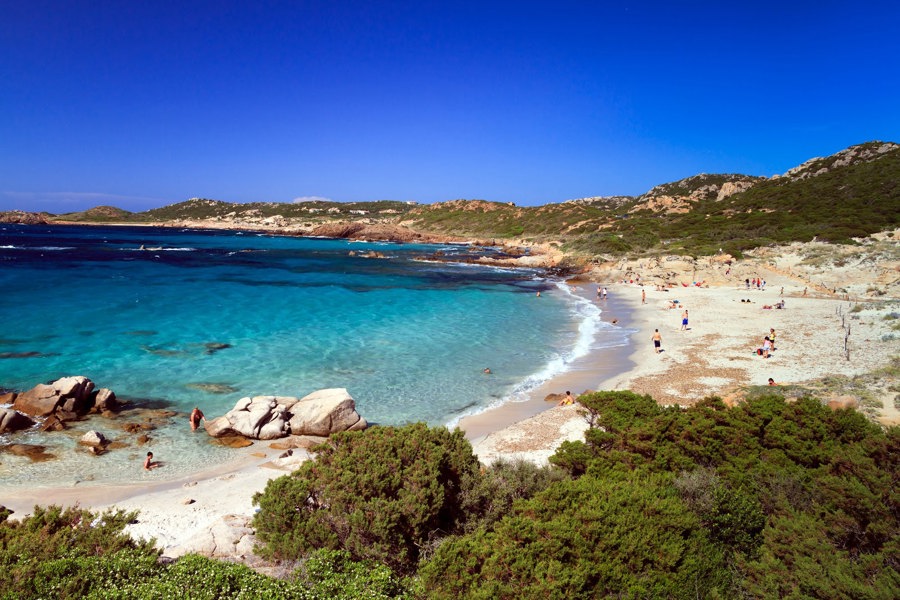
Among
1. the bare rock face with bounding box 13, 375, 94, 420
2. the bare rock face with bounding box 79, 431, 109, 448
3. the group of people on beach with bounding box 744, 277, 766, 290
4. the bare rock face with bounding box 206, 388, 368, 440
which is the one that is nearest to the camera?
the bare rock face with bounding box 79, 431, 109, 448

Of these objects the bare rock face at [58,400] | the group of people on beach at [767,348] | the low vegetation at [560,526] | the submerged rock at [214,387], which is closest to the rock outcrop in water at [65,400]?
the bare rock face at [58,400]

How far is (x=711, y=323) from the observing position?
88.3 feet

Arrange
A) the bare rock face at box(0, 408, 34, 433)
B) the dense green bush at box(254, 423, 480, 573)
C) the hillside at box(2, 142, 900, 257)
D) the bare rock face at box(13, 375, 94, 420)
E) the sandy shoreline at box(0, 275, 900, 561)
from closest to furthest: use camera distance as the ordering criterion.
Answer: the dense green bush at box(254, 423, 480, 573) → the sandy shoreline at box(0, 275, 900, 561) → the bare rock face at box(0, 408, 34, 433) → the bare rock face at box(13, 375, 94, 420) → the hillside at box(2, 142, 900, 257)

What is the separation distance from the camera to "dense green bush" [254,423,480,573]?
20.4ft

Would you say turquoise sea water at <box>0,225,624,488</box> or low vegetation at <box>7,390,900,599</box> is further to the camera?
turquoise sea water at <box>0,225,624,488</box>

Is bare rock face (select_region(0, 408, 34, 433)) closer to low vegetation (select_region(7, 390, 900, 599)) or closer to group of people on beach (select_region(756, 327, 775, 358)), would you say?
low vegetation (select_region(7, 390, 900, 599))

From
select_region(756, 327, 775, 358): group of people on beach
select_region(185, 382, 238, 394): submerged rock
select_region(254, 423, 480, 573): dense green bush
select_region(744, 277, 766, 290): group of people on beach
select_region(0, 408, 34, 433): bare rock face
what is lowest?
select_region(185, 382, 238, 394): submerged rock

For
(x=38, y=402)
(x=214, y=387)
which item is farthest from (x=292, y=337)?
(x=38, y=402)

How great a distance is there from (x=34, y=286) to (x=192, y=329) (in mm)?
22089

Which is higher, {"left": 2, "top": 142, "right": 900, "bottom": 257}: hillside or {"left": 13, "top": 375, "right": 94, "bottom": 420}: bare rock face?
{"left": 2, "top": 142, "right": 900, "bottom": 257}: hillside

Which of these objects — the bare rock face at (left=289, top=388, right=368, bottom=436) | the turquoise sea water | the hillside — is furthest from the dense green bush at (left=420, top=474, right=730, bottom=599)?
the hillside

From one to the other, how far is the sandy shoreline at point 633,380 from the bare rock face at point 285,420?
67 centimetres

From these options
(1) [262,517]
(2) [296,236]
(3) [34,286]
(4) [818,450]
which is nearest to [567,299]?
(4) [818,450]

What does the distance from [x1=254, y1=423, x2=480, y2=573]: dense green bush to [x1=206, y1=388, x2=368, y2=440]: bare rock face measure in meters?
5.75
